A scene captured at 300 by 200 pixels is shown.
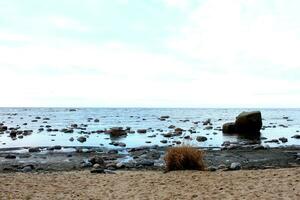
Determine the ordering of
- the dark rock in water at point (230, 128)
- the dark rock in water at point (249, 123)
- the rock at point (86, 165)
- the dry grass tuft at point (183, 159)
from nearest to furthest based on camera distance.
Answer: the dry grass tuft at point (183, 159) → the rock at point (86, 165) → the dark rock in water at point (249, 123) → the dark rock in water at point (230, 128)

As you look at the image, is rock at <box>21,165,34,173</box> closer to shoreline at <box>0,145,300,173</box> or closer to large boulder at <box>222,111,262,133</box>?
shoreline at <box>0,145,300,173</box>

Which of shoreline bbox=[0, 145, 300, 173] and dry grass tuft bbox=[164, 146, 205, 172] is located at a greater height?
dry grass tuft bbox=[164, 146, 205, 172]

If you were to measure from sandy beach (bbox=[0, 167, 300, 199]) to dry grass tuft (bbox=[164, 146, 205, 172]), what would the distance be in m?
0.85

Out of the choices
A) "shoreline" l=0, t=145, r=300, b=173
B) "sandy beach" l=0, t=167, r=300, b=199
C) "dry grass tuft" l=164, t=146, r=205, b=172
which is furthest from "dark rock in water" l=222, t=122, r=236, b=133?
"sandy beach" l=0, t=167, r=300, b=199

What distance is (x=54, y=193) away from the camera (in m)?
12.2

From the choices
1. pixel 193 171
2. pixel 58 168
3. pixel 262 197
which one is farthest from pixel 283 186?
pixel 58 168

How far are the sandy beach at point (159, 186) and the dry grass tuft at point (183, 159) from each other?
33.6 inches

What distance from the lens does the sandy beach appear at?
11391 mm

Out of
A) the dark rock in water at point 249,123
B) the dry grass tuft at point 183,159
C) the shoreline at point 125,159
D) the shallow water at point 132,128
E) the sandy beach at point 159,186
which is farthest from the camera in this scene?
the dark rock in water at point 249,123

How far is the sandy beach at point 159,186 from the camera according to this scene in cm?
1139

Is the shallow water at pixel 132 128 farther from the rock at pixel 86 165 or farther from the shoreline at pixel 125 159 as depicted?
the rock at pixel 86 165

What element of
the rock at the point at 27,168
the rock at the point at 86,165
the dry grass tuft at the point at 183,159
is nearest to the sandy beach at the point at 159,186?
the dry grass tuft at the point at 183,159

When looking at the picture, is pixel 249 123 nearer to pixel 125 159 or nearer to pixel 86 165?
pixel 125 159

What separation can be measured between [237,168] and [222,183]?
4.94 meters
